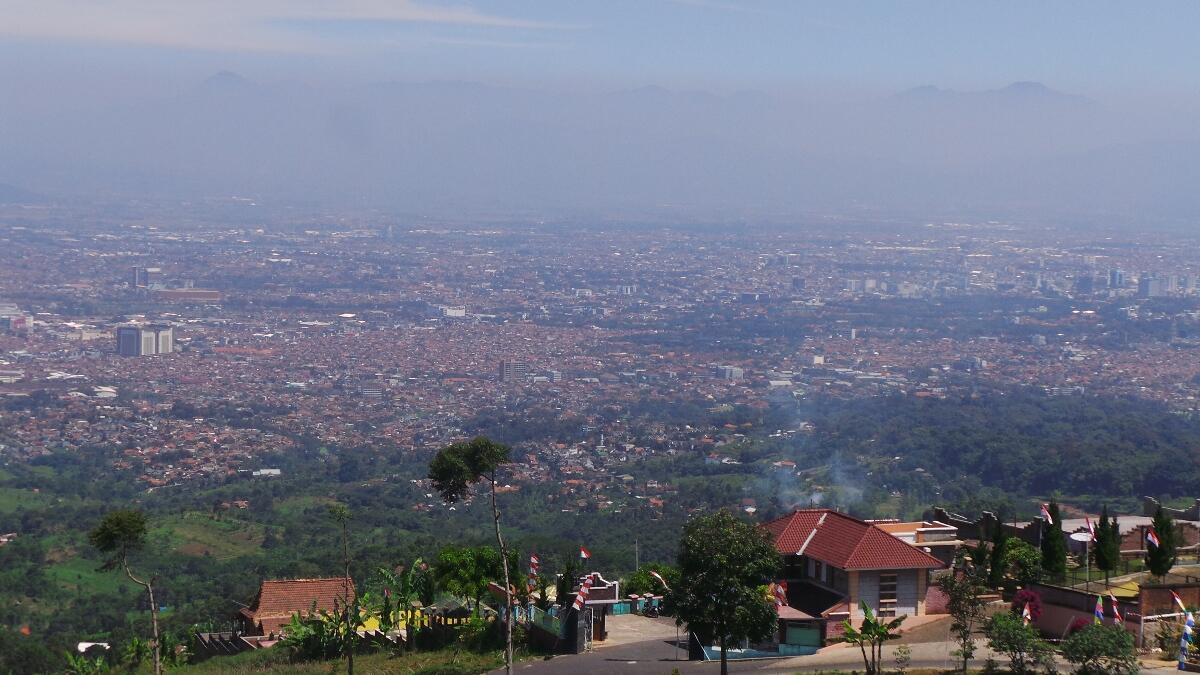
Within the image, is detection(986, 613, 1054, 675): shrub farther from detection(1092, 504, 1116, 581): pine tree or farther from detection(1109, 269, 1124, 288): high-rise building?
detection(1109, 269, 1124, 288): high-rise building

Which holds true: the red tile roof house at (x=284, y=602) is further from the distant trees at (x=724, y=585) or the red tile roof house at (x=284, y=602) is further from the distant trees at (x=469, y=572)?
the distant trees at (x=724, y=585)

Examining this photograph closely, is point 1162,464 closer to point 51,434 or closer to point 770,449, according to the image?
point 770,449

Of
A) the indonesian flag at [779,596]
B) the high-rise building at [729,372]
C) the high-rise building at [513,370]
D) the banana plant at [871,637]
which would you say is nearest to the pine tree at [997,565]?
the banana plant at [871,637]

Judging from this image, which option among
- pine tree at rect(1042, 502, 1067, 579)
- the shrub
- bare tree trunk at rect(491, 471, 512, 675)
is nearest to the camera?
the shrub

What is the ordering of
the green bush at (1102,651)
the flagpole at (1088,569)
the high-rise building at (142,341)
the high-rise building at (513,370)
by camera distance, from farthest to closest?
1. the high-rise building at (142,341)
2. the high-rise building at (513,370)
3. the flagpole at (1088,569)
4. the green bush at (1102,651)

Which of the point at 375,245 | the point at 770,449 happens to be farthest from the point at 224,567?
the point at 375,245

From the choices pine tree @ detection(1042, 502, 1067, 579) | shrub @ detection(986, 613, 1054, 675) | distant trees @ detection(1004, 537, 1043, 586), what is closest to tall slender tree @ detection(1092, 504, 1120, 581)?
pine tree @ detection(1042, 502, 1067, 579)
